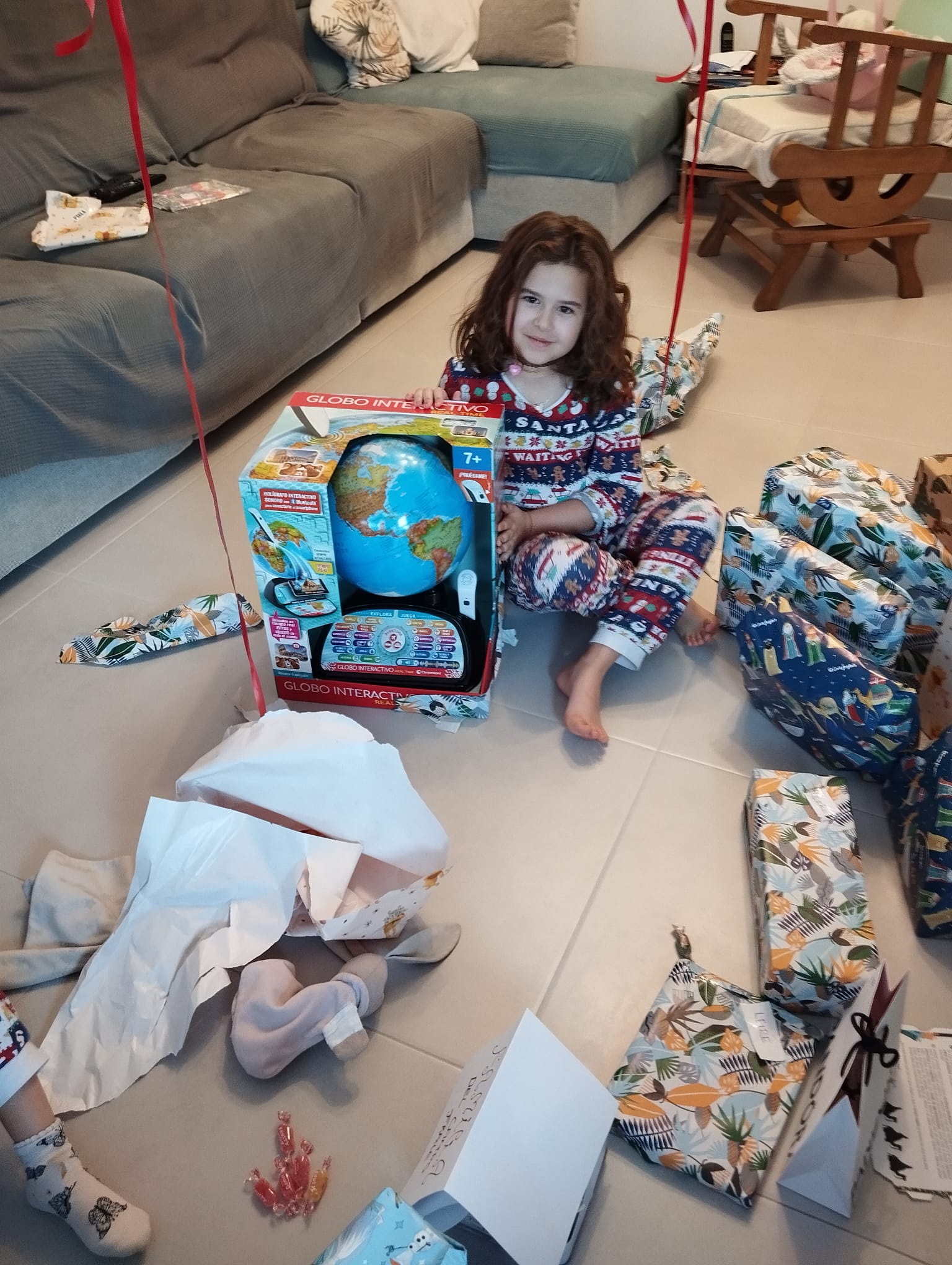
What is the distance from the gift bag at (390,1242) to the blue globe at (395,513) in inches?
31.5

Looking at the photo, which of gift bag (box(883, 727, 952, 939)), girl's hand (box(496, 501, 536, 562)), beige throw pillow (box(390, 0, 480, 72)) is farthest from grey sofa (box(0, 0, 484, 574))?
gift bag (box(883, 727, 952, 939))

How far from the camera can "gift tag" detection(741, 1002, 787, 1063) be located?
1.05 m

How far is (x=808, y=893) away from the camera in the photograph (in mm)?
1166

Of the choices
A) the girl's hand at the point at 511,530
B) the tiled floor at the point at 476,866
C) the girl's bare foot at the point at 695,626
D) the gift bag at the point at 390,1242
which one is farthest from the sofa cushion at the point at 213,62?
the gift bag at the point at 390,1242

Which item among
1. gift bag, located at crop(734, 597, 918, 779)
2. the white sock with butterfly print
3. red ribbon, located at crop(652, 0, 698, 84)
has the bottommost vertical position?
the white sock with butterfly print

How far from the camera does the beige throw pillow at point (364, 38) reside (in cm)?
301

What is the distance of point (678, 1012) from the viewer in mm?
1086

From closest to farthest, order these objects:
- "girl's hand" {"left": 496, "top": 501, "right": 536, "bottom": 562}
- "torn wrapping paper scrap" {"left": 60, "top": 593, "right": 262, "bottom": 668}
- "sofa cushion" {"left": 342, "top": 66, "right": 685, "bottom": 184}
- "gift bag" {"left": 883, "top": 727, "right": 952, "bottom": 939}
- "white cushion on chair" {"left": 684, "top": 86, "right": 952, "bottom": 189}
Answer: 1. "gift bag" {"left": 883, "top": 727, "right": 952, "bottom": 939}
2. "girl's hand" {"left": 496, "top": 501, "right": 536, "bottom": 562}
3. "torn wrapping paper scrap" {"left": 60, "top": 593, "right": 262, "bottom": 668}
4. "white cushion on chair" {"left": 684, "top": 86, "right": 952, "bottom": 189}
5. "sofa cushion" {"left": 342, "top": 66, "right": 685, "bottom": 184}

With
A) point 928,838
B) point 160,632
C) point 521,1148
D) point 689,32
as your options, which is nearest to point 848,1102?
point 521,1148

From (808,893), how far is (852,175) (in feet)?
7.29

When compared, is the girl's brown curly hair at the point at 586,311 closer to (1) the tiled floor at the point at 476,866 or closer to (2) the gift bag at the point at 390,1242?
(1) the tiled floor at the point at 476,866

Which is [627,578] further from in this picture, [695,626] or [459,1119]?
[459,1119]

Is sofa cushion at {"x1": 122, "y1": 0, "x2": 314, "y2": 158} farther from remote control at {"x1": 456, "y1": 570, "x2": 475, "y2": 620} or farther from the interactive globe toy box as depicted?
remote control at {"x1": 456, "y1": 570, "x2": 475, "y2": 620}

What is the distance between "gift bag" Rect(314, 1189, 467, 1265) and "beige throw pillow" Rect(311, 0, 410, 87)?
3250 millimetres
